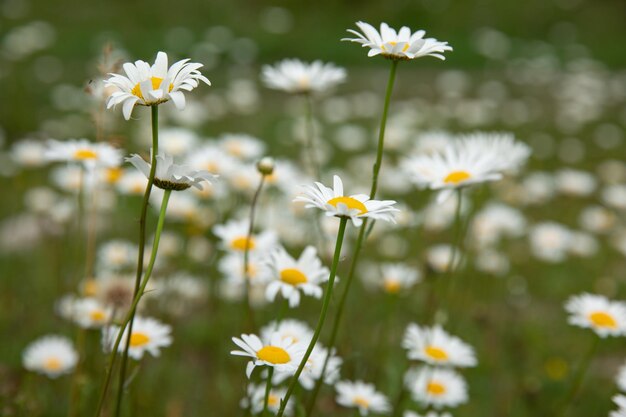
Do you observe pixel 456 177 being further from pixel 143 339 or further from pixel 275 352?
pixel 143 339

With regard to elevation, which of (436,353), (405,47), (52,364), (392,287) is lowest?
(52,364)

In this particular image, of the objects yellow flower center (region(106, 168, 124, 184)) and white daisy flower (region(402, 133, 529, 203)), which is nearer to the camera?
white daisy flower (region(402, 133, 529, 203))

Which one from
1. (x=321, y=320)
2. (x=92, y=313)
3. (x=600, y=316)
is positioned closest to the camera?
(x=321, y=320)

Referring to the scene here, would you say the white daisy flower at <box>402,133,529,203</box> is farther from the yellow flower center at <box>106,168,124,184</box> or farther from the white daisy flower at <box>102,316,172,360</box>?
the yellow flower center at <box>106,168,124,184</box>

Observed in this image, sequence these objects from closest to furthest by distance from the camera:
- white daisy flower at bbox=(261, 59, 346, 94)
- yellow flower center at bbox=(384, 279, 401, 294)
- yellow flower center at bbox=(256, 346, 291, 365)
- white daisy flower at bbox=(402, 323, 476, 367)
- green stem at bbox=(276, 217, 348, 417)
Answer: green stem at bbox=(276, 217, 348, 417) < yellow flower center at bbox=(256, 346, 291, 365) < white daisy flower at bbox=(402, 323, 476, 367) < white daisy flower at bbox=(261, 59, 346, 94) < yellow flower center at bbox=(384, 279, 401, 294)

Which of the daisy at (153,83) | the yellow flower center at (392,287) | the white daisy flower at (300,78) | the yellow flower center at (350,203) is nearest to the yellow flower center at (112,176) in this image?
the white daisy flower at (300,78)

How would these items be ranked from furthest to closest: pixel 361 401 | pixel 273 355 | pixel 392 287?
pixel 392 287
pixel 361 401
pixel 273 355

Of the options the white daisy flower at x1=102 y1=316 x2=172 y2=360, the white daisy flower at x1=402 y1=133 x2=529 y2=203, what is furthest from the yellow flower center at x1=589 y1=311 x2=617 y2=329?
the white daisy flower at x1=102 y1=316 x2=172 y2=360

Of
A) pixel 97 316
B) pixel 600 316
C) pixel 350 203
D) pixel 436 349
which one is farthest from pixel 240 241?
pixel 600 316

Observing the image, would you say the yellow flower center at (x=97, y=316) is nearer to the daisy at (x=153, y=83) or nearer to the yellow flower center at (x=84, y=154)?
the yellow flower center at (x=84, y=154)
